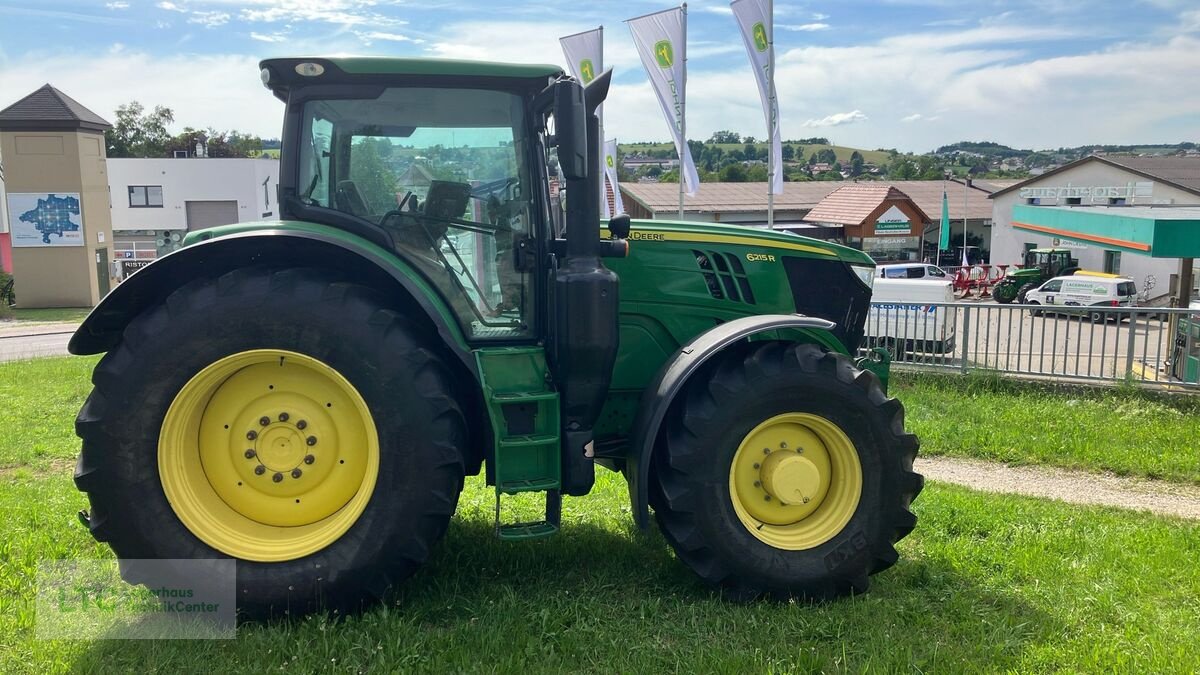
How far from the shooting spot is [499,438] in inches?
162

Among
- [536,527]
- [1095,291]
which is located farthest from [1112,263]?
[536,527]

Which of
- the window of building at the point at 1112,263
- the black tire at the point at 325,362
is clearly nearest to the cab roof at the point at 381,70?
the black tire at the point at 325,362

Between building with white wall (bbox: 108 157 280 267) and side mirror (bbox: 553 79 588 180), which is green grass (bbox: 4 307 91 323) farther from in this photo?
side mirror (bbox: 553 79 588 180)

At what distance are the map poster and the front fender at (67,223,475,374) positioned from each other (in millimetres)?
26586

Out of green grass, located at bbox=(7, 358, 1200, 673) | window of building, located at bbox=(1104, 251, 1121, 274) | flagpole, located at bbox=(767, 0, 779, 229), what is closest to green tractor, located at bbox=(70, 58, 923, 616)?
green grass, located at bbox=(7, 358, 1200, 673)

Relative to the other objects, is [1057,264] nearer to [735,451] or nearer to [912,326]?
[912,326]

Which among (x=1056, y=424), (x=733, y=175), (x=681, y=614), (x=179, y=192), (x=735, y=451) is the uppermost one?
(x=733, y=175)

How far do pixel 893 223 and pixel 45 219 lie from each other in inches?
1424

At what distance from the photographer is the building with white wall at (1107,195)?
34625 mm

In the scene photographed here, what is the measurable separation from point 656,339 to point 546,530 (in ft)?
4.42

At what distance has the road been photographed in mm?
17423

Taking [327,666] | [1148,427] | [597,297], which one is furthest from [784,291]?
[1148,427]

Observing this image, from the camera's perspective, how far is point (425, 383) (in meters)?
3.90

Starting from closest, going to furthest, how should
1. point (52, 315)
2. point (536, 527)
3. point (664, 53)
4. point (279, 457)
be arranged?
point (279, 457) → point (536, 527) → point (664, 53) → point (52, 315)
